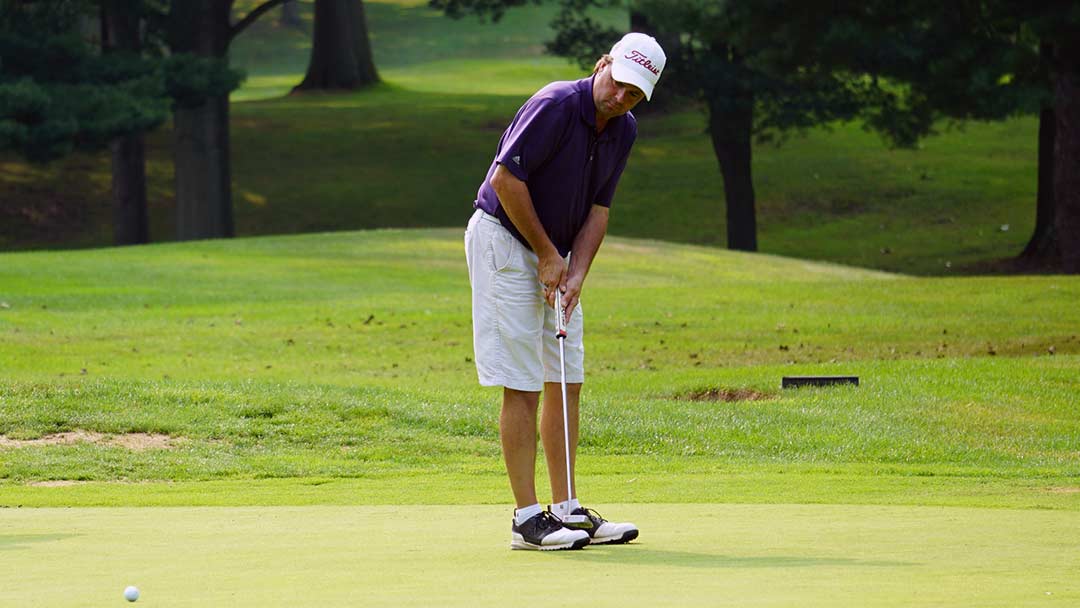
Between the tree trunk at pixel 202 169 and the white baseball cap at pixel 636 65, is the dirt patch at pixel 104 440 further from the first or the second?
the tree trunk at pixel 202 169

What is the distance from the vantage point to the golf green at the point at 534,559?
5.10 metres

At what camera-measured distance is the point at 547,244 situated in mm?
6938

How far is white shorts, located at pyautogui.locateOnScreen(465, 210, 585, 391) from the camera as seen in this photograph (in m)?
7.07

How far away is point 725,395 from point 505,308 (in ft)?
25.5

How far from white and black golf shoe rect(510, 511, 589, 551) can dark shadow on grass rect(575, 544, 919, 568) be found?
200 millimetres

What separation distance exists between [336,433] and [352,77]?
54.8m

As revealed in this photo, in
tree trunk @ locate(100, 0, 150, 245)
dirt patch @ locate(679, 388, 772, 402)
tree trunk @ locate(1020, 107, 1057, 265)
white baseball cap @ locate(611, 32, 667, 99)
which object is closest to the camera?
white baseball cap @ locate(611, 32, 667, 99)

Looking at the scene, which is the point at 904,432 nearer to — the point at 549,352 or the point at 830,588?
the point at 549,352

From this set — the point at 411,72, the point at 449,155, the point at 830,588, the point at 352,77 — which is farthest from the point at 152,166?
the point at 830,588

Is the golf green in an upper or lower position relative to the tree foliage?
lower

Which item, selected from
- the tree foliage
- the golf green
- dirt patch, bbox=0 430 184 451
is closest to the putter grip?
the golf green

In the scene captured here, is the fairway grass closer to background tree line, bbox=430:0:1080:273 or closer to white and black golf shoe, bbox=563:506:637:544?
white and black golf shoe, bbox=563:506:637:544

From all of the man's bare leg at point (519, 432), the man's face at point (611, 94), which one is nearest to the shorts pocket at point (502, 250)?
the man's bare leg at point (519, 432)

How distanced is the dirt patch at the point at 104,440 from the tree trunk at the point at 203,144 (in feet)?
92.2
